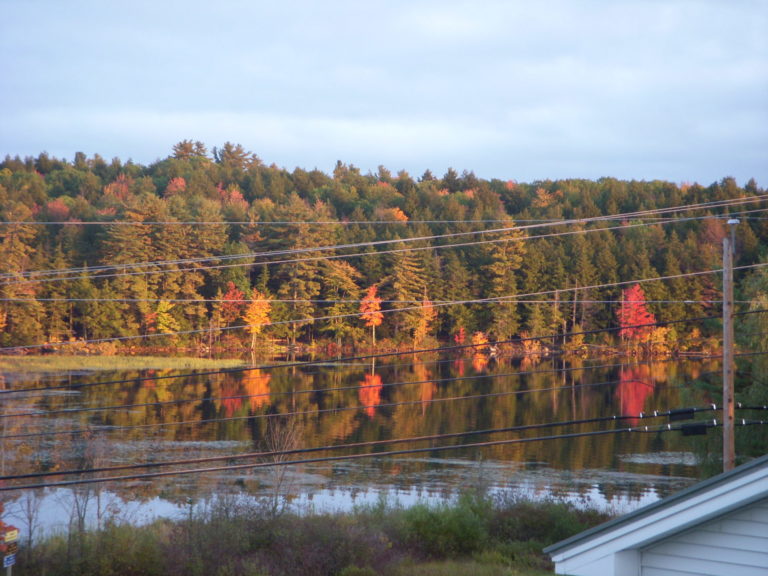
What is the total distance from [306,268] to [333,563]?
4234 centimetres

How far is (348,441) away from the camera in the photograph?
95.0 ft

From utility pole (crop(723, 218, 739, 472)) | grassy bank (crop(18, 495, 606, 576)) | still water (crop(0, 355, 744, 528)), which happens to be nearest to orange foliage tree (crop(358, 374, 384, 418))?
still water (crop(0, 355, 744, 528))

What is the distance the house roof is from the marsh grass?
38811 millimetres

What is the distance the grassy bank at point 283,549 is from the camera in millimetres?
12609

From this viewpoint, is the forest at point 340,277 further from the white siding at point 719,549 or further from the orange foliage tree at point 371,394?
the white siding at point 719,549

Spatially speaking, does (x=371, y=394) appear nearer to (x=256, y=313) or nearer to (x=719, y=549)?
(x=256, y=313)

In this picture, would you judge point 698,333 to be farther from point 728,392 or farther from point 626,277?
point 728,392

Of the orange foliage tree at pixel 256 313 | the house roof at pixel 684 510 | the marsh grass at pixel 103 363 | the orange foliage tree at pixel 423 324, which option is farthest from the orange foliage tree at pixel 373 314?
the house roof at pixel 684 510

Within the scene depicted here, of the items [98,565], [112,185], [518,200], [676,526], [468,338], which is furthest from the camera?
[518,200]

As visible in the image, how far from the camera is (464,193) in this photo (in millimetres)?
81312

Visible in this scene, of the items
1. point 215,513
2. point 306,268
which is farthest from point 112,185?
point 215,513

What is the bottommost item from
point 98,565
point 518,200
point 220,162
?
point 98,565

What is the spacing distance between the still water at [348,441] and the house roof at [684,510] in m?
7.08

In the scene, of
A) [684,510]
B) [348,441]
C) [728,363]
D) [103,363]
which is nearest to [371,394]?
[348,441]
